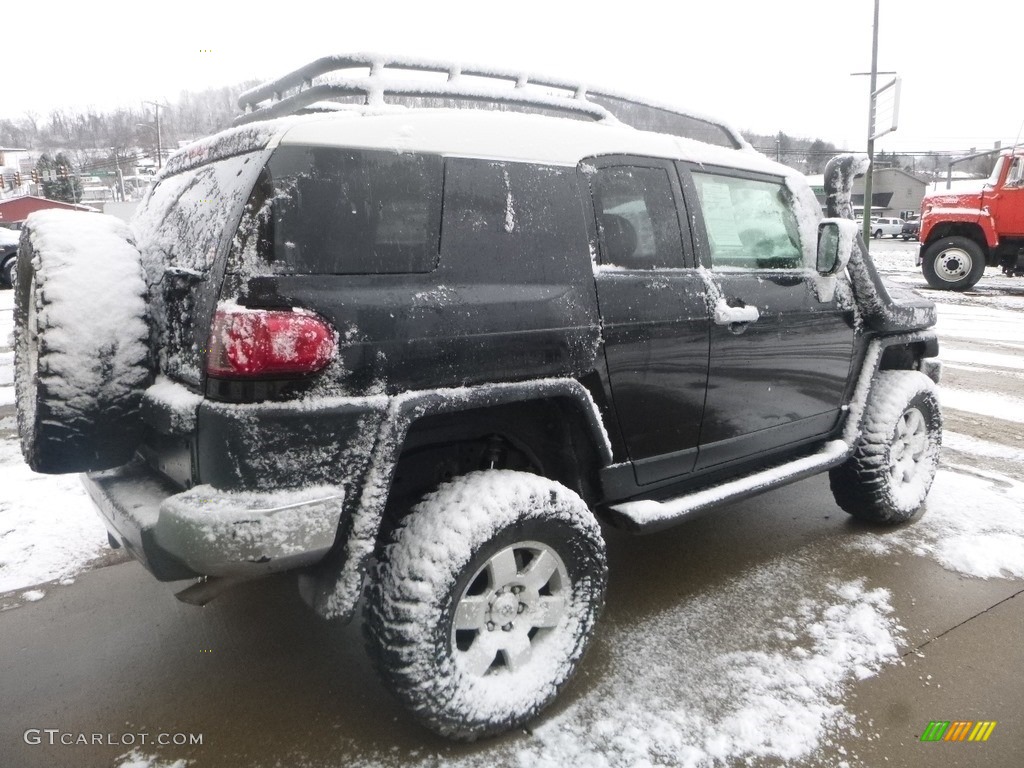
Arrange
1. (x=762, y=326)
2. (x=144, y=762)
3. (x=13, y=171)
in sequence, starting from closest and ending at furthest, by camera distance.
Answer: (x=144, y=762) → (x=762, y=326) → (x=13, y=171)

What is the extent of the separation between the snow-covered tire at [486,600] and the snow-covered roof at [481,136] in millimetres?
999

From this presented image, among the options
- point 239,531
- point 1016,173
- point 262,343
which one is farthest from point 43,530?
point 1016,173

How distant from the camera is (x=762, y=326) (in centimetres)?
300

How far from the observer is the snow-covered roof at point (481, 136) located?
2004 millimetres

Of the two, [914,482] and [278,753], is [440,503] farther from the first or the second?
[914,482]

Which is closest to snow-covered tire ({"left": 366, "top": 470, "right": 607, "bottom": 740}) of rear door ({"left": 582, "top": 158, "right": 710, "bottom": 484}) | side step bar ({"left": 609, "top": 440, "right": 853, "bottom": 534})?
side step bar ({"left": 609, "top": 440, "right": 853, "bottom": 534})

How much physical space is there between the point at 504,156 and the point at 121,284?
46.5 inches

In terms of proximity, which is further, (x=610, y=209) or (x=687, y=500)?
(x=687, y=500)

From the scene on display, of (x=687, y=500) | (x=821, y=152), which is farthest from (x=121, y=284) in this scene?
(x=821, y=152)

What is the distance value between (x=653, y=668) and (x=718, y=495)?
2.35 ft

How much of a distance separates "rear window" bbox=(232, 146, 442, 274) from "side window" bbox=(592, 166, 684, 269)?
2.25 ft

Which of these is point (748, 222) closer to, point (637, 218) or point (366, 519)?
point (637, 218)

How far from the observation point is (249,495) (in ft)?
5.99

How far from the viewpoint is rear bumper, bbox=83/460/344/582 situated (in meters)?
1.79
